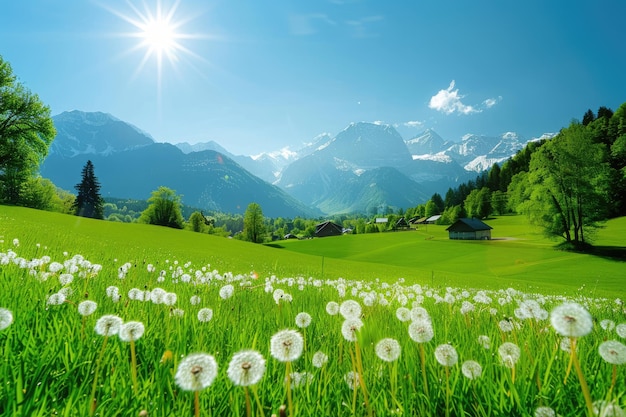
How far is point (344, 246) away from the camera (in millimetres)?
73938

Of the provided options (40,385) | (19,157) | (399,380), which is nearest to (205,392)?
(40,385)

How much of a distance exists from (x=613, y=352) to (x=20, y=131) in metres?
58.7

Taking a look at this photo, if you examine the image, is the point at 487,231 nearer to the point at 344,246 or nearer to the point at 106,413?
the point at 344,246

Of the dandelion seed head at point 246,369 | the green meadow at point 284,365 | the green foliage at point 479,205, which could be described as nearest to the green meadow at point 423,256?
the green meadow at point 284,365

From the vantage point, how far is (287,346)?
3.95 ft

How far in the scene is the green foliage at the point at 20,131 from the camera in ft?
135

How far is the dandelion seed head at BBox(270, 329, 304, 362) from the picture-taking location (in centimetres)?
116

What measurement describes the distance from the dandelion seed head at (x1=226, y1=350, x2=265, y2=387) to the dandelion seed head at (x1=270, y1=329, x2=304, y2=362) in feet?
0.52

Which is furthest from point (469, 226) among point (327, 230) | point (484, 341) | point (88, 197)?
point (88, 197)

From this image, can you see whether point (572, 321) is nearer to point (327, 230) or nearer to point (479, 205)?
point (479, 205)

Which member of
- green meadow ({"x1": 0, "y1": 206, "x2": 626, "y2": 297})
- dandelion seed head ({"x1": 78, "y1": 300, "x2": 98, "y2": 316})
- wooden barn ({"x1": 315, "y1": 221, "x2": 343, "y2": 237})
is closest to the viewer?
dandelion seed head ({"x1": 78, "y1": 300, "x2": 98, "y2": 316})

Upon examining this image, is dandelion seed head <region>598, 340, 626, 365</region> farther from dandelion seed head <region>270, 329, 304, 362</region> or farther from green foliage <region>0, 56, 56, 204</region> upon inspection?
green foliage <region>0, 56, 56, 204</region>

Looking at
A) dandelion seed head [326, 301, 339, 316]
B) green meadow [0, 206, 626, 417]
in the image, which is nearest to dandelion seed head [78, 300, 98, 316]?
green meadow [0, 206, 626, 417]

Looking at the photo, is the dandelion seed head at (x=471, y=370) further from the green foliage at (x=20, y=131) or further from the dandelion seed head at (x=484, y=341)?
the green foliage at (x=20, y=131)
